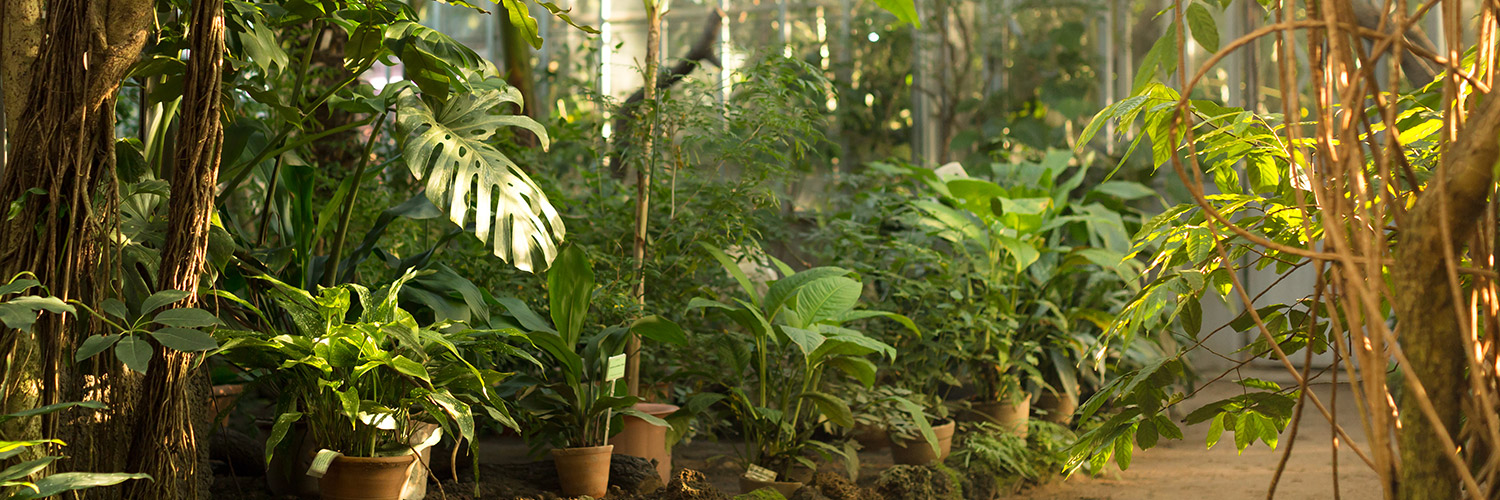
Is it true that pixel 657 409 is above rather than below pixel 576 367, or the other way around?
below

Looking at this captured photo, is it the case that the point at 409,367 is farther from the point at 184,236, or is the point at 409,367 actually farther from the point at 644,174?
the point at 644,174

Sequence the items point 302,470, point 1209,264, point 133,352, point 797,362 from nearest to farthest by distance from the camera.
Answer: point 1209,264
point 133,352
point 302,470
point 797,362

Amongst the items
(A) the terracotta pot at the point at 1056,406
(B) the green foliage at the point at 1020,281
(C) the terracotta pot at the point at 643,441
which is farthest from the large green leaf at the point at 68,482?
(A) the terracotta pot at the point at 1056,406

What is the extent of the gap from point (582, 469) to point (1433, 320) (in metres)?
1.95

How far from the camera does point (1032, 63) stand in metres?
6.53

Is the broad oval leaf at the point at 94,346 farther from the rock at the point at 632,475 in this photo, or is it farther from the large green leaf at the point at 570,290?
the rock at the point at 632,475

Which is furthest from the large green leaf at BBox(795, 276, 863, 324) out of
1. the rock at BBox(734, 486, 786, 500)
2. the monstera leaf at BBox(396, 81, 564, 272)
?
the monstera leaf at BBox(396, 81, 564, 272)

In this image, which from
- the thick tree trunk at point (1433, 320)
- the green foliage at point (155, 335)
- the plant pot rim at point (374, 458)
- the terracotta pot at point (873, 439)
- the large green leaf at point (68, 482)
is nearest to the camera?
the thick tree trunk at point (1433, 320)

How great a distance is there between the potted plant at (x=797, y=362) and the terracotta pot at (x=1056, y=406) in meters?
1.30

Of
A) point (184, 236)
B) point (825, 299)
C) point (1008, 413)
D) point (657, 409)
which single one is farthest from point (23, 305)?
point (1008, 413)

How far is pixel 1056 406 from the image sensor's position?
13.1 ft

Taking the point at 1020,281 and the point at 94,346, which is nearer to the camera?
the point at 94,346

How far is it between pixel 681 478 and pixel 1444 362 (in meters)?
1.85

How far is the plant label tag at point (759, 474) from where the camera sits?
2713 millimetres
